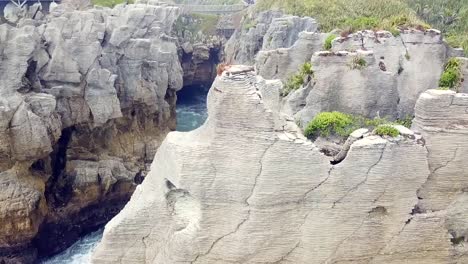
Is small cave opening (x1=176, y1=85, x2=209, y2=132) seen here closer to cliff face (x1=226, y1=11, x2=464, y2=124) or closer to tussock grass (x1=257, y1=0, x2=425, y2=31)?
tussock grass (x1=257, y1=0, x2=425, y2=31)

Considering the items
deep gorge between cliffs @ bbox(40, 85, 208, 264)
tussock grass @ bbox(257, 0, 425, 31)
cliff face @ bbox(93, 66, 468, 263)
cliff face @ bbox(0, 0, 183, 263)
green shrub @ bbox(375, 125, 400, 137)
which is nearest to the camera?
cliff face @ bbox(93, 66, 468, 263)

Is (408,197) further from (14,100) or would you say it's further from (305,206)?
(14,100)

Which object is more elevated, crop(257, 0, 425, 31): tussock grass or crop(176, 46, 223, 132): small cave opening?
crop(257, 0, 425, 31): tussock grass

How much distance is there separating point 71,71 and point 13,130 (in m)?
6.83

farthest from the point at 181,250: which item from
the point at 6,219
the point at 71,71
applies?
the point at 71,71

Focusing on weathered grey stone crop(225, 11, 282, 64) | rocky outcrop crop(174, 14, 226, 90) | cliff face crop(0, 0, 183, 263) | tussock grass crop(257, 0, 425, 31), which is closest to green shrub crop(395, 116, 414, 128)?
cliff face crop(0, 0, 183, 263)

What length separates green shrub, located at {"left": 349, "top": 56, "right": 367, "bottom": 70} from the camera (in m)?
19.0

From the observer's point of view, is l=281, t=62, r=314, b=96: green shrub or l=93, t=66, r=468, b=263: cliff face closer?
l=93, t=66, r=468, b=263: cliff face

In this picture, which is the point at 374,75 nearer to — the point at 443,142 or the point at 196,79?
the point at 443,142

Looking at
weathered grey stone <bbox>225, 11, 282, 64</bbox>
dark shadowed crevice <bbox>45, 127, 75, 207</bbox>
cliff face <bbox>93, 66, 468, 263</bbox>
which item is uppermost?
cliff face <bbox>93, 66, 468, 263</bbox>

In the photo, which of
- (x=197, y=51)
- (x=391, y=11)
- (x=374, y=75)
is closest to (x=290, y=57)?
(x=374, y=75)

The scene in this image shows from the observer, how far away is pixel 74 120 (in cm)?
3319

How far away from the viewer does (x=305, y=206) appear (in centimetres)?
1445

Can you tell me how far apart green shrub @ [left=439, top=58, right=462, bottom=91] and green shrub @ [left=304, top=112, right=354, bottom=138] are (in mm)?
4735
